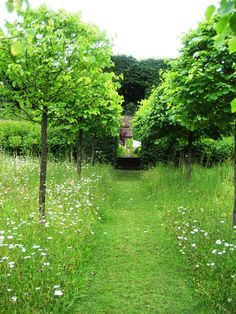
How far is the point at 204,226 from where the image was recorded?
6.77 m

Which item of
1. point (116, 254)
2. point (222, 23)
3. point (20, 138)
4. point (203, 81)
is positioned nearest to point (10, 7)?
point (222, 23)

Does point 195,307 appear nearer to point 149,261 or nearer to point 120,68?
point 149,261

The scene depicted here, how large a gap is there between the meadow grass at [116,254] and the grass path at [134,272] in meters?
0.01

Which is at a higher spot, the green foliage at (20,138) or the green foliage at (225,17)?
the green foliage at (225,17)

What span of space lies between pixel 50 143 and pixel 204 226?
12.5m

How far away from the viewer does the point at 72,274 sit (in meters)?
5.07

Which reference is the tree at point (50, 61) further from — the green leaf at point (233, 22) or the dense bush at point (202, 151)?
the dense bush at point (202, 151)

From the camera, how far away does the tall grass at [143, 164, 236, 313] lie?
457 cm

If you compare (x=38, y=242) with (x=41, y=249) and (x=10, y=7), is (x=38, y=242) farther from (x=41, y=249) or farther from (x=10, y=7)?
(x=10, y=7)

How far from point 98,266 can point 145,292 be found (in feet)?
3.74

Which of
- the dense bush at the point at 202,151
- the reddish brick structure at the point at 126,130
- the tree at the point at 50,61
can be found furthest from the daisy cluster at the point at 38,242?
the reddish brick structure at the point at 126,130

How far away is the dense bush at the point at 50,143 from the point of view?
1797 cm

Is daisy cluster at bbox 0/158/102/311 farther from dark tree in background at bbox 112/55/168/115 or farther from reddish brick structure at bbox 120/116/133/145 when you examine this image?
dark tree in background at bbox 112/55/168/115

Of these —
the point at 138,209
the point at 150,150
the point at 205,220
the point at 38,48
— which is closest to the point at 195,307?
the point at 205,220
